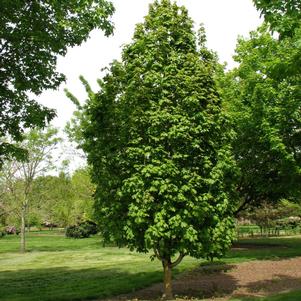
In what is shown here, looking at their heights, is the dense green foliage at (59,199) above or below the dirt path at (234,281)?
above

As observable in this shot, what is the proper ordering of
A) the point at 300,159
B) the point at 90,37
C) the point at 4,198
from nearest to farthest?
the point at 90,37
the point at 300,159
the point at 4,198

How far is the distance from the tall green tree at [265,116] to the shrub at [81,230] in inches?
1079

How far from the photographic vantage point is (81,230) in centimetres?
5244

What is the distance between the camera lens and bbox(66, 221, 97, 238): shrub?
2061 inches

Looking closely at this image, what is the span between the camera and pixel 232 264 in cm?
2058

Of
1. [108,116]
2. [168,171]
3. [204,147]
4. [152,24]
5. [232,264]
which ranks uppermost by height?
[152,24]

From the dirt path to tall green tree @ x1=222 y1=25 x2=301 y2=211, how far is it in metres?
7.23

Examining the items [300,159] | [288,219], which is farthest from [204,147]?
[288,219]

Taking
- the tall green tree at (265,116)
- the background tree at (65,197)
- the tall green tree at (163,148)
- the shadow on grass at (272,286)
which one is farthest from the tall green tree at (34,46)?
A: the background tree at (65,197)

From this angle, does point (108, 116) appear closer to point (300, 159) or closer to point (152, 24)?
point (152, 24)

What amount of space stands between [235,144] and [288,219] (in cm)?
3761

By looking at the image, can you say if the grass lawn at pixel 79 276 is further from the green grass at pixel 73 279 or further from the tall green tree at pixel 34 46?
the tall green tree at pixel 34 46

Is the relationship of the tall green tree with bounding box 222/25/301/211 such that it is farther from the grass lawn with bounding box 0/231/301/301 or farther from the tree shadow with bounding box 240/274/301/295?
the tree shadow with bounding box 240/274/301/295

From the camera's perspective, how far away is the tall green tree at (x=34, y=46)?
40.9 ft
